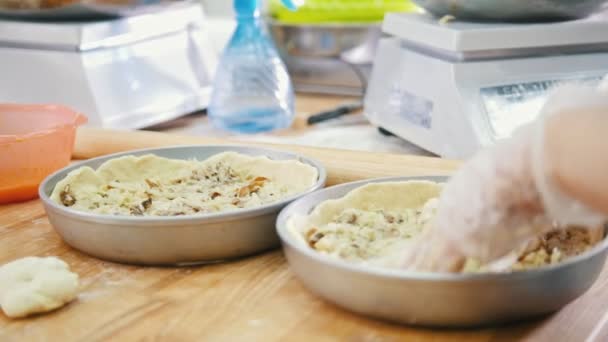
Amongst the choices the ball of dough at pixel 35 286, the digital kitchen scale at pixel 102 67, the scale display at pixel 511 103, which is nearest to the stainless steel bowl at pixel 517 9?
the scale display at pixel 511 103

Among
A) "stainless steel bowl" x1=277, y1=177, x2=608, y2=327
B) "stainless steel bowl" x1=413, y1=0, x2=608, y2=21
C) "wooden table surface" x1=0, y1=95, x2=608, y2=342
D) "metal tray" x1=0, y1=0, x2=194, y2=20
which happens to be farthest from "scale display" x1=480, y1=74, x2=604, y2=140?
"metal tray" x1=0, y1=0, x2=194, y2=20

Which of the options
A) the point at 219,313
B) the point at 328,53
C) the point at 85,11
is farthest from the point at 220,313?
the point at 328,53

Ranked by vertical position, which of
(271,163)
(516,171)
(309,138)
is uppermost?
(516,171)

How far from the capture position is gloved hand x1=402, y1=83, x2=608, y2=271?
72 centimetres

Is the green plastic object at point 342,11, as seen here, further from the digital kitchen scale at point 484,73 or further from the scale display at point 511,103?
the scale display at point 511,103

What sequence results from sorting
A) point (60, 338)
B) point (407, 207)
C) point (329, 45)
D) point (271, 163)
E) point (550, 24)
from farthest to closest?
point (329, 45)
point (550, 24)
point (271, 163)
point (407, 207)
point (60, 338)

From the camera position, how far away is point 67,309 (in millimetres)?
936

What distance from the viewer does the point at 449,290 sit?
0.79 m

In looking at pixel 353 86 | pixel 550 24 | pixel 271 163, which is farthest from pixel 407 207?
pixel 353 86

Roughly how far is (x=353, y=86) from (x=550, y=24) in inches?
32.8

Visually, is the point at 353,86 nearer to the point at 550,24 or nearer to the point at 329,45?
the point at 329,45

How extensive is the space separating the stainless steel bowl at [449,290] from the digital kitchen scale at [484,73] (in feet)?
2.01

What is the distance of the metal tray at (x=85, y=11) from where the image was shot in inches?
70.7

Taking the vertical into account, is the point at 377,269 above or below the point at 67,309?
above
